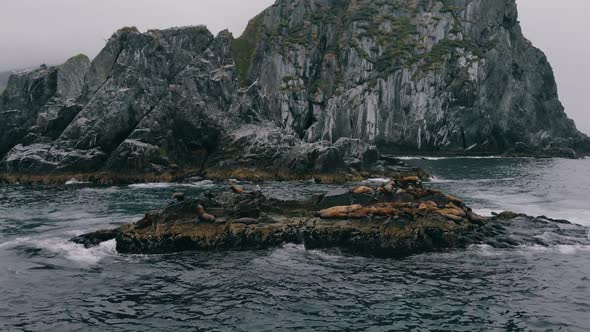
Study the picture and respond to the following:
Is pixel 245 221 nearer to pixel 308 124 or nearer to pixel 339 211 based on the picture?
pixel 339 211

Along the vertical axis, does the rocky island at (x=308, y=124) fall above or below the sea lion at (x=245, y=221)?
above

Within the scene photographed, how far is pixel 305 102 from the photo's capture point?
631ft

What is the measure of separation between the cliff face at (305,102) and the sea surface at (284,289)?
5158 cm

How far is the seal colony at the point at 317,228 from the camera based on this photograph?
137 feet

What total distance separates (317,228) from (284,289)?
11.4 m

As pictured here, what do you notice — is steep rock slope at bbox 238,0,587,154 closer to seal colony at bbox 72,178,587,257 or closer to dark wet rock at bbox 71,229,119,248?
seal colony at bbox 72,178,587,257

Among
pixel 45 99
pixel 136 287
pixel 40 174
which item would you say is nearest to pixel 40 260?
pixel 136 287

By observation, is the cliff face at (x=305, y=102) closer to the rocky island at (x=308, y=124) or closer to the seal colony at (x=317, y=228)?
the rocky island at (x=308, y=124)

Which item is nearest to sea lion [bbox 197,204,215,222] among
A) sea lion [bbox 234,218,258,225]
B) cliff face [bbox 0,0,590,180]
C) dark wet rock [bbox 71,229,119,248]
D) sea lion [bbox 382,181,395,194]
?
sea lion [bbox 234,218,258,225]

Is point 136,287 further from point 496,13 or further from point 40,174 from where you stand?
point 496,13

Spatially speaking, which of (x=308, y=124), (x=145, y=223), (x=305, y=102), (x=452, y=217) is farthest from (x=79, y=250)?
(x=308, y=124)

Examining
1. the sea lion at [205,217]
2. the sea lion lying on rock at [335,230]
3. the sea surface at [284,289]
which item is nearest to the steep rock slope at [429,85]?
the sea lion lying on rock at [335,230]

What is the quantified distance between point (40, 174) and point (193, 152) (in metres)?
29.0

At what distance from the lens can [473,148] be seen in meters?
167
